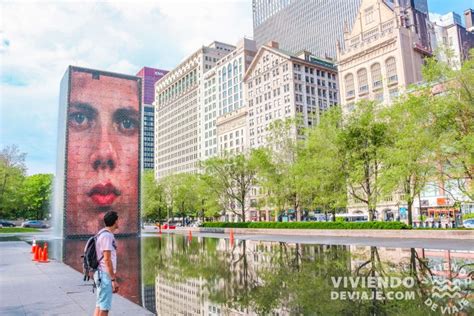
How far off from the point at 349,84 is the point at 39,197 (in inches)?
3219

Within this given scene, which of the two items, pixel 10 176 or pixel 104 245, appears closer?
pixel 104 245

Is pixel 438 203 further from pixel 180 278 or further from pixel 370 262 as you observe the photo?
pixel 180 278

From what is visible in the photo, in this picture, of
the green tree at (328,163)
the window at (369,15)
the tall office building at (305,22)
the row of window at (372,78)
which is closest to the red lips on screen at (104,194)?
the green tree at (328,163)

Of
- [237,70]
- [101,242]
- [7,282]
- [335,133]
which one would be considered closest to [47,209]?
[237,70]

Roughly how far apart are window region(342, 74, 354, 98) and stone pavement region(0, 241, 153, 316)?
286 ft

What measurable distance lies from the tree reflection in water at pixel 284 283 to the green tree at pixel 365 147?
16.6 m

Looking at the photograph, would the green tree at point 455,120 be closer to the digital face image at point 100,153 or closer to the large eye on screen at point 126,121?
the digital face image at point 100,153

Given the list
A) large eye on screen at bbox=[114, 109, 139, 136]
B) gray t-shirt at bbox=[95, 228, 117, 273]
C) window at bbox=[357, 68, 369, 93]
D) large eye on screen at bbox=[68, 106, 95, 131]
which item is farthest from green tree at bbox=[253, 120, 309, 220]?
window at bbox=[357, 68, 369, 93]

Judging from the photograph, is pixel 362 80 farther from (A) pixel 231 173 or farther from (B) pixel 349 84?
(A) pixel 231 173

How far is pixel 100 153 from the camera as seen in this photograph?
4606 centimetres

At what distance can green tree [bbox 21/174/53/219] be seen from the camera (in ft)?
303

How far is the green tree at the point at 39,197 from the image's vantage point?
9238 cm

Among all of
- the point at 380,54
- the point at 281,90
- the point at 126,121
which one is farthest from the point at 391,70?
the point at 126,121

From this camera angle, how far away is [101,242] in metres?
6.15
